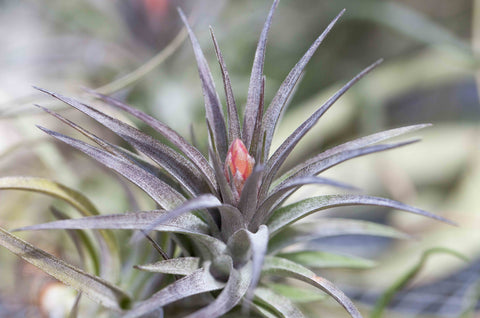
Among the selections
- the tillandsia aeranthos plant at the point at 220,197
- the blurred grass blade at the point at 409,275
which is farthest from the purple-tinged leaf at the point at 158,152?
the blurred grass blade at the point at 409,275

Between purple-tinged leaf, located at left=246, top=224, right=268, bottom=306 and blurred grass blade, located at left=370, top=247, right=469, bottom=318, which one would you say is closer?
purple-tinged leaf, located at left=246, top=224, right=268, bottom=306

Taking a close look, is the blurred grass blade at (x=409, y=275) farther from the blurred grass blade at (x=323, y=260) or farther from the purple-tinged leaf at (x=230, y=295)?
the purple-tinged leaf at (x=230, y=295)

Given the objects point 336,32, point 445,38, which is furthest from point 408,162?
point 336,32

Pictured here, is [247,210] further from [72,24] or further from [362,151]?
[72,24]

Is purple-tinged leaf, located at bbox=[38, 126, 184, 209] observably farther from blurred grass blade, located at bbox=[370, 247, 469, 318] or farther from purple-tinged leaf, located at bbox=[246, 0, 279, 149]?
blurred grass blade, located at bbox=[370, 247, 469, 318]

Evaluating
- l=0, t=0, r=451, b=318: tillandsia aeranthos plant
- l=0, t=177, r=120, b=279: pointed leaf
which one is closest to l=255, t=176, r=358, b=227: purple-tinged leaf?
l=0, t=0, r=451, b=318: tillandsia aeranthos plant

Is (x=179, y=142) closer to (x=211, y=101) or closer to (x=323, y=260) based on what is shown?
(x=211, y=101)

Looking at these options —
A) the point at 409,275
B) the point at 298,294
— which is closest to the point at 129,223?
the point at 298,294
